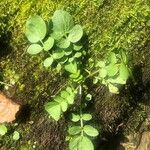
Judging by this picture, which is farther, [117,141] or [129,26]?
[117,141]

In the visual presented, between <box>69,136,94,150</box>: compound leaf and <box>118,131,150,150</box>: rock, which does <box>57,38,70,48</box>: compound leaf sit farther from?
<box>118,131,150,150</box>: rock

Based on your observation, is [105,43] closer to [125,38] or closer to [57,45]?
[125,38]

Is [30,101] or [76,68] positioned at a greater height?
[76,68]

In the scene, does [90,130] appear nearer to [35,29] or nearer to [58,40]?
[58,40]

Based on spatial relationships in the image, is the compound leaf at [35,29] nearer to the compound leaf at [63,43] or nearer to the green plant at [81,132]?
the compound leaf at [63,43]

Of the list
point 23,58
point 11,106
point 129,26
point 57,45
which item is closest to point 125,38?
point 129,26

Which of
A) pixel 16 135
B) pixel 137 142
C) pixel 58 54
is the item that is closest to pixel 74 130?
pixel 16 135
